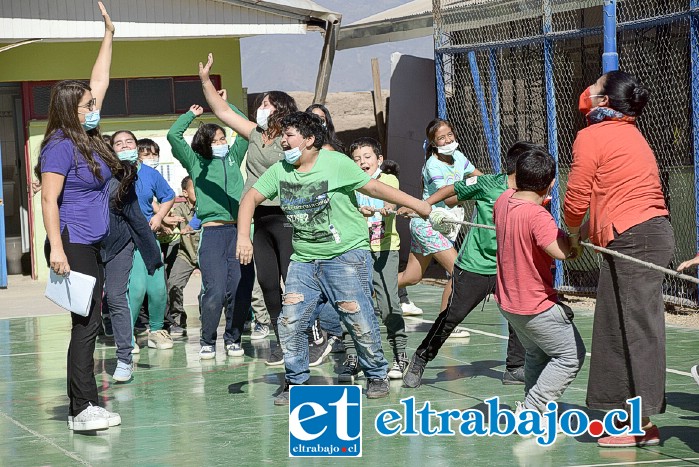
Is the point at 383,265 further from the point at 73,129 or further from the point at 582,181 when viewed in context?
the point at 582,181

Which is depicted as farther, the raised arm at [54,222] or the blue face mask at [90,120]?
the blue face mask at [90,120]

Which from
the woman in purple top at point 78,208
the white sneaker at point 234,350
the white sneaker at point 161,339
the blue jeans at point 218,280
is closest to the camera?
the woman in purple top at point 78,208

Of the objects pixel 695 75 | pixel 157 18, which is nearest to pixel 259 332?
pixel 695 75

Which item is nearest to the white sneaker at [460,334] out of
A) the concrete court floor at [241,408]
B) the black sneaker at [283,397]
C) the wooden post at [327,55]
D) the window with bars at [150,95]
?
the concrete court floor at [241,408]

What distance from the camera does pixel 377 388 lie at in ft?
26.2

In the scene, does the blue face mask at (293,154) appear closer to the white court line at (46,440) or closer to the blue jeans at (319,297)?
the blue jeans at (319,297)

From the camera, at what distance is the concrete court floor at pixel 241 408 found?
650 cm

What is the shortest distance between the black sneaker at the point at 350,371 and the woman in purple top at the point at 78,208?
6.01ft

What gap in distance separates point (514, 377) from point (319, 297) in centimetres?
155

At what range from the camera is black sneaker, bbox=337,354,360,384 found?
8641mm

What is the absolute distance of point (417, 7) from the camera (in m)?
19.8

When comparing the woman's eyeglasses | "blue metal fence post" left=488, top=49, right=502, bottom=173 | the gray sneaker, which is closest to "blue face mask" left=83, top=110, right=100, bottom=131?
the woman's eyeglasses

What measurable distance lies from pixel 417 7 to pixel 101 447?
45.8 feet

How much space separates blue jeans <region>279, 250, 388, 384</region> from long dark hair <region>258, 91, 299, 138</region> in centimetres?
134
